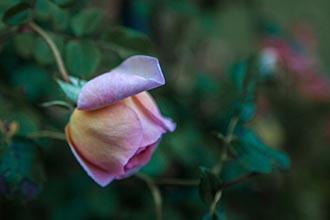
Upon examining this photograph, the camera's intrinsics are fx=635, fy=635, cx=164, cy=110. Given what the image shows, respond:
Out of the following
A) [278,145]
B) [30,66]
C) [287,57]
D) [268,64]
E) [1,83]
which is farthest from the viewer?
[287,57]

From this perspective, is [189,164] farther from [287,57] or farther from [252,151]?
[287,57]

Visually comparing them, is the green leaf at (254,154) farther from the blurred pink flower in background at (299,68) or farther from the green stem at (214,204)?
the blurred pink flower in background at (299,68)

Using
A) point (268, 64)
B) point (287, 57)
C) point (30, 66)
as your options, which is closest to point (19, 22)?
point (30, 66)

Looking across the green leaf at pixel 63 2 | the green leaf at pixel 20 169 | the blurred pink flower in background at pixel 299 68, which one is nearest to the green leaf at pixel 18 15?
the green leaf at pixel 63 2

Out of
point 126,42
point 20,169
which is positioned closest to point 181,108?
point 126,42

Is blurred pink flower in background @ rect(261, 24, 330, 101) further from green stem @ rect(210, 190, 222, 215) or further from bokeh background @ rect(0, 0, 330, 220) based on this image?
green stem @ rect(210, 190, 222, 215)

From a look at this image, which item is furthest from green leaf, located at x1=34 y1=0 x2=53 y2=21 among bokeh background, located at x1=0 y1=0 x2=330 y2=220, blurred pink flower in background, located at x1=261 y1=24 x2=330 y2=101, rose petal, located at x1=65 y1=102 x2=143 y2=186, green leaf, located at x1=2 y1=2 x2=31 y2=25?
blurred pink flower in background, located at x1=261 y1=24 x2=330 y2=101

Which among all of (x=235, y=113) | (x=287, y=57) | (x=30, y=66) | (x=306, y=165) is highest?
(x=235, y=113)

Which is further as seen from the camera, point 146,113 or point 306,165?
point 306,165

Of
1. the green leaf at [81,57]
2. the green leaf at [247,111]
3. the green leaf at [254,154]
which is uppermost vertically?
the green leaf at [81,57]
